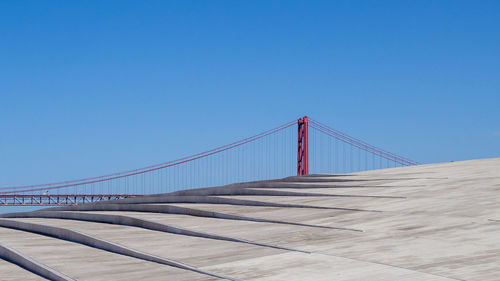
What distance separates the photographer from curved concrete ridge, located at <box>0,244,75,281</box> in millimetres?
9145

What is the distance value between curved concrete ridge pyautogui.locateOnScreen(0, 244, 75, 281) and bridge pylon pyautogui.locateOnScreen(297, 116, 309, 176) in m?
42.8

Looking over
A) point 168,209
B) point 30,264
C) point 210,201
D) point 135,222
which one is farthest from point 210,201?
point 30,264

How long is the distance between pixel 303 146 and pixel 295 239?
45.6 m

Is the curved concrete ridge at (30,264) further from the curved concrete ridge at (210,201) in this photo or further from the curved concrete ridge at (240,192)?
the curved concrete ridge at (240,192)

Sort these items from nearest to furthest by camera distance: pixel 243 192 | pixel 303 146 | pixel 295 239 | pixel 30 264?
pixel 30 264 → pixel 295 239 → pixel 243 192 → pixel 303 146

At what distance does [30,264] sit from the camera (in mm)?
10492

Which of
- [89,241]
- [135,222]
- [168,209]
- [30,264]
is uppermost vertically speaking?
[168,209]

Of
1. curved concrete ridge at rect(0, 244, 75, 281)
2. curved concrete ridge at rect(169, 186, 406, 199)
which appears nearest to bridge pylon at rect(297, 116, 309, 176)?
curved concrete ridge at rect(169, 186, 406, 199)

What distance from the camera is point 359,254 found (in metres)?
9.06

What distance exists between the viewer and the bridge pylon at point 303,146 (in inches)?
2154

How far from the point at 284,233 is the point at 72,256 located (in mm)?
4187

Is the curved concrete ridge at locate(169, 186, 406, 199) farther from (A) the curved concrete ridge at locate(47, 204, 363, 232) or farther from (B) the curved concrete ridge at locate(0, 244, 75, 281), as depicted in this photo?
(B) the curved concrete ridge at locate(0, 244, 75, 281)

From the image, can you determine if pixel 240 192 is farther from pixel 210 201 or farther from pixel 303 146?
pixel 303 146

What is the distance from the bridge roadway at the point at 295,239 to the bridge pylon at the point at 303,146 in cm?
3566
